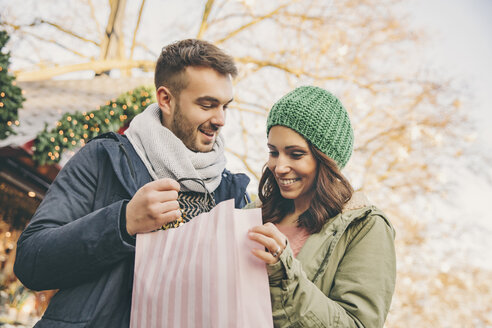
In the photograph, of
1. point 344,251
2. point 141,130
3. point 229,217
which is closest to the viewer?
point 229,217

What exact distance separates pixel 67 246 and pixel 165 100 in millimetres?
979

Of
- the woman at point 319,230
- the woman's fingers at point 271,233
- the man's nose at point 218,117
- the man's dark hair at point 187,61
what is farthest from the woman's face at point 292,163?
the woman's fingers at point 271,233

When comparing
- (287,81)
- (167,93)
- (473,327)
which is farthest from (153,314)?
(473,327)

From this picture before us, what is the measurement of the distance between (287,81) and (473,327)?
34.4 ft

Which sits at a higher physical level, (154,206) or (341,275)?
(154,206)

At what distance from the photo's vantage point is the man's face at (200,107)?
1895 mm

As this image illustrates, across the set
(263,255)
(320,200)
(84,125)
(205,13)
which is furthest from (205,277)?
(205,13)

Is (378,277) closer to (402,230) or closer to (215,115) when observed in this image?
(215,115)

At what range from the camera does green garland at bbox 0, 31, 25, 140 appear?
4.60 m

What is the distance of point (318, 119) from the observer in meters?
1.74

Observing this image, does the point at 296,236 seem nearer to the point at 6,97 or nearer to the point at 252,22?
the point at 6,97

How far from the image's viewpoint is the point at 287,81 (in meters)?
11.0

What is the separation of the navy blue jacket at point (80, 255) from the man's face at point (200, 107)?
459mm

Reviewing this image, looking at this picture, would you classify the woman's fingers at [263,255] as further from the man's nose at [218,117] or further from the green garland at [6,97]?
the green garland at [6,97]
